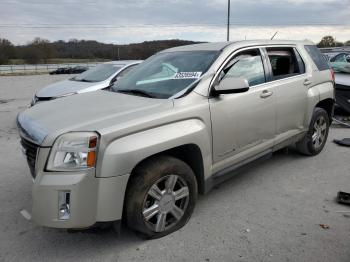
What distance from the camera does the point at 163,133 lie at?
3023 mm

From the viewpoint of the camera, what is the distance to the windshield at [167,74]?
3564mm

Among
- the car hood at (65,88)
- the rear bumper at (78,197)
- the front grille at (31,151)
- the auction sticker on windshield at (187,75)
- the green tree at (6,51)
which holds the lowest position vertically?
the rear bumper at (78,197)

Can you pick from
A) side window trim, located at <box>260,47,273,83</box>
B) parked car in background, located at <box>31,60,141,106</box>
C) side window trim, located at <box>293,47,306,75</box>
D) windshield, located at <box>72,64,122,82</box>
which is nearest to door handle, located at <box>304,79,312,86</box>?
side window trim, located at <box>293,47,306,75</box>

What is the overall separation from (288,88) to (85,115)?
275cm

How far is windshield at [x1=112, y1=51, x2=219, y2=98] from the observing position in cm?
356

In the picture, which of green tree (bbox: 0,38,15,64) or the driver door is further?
green tree (bbox: 0,38,15,64)

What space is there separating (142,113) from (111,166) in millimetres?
570

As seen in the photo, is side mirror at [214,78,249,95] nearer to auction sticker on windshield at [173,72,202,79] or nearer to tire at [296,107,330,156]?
auction sticker on windshield at [173,72,202,79]

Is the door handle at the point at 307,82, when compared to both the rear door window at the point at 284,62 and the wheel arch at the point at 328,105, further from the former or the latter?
the wheel arch at the point at 328,105

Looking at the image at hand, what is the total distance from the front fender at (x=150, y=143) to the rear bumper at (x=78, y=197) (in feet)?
0.33

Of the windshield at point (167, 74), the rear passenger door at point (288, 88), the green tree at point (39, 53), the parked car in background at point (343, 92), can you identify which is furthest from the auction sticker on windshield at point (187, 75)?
the green tree at point (39, 53)

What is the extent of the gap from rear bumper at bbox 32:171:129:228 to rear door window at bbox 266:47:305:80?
2658 millimetres

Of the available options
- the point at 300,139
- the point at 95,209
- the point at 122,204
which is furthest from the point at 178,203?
the point at 300,139

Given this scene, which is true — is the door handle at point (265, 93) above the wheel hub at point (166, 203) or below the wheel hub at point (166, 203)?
above
